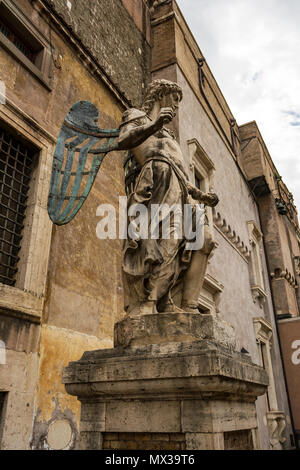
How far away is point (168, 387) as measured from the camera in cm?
268

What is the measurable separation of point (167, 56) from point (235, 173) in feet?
20.3

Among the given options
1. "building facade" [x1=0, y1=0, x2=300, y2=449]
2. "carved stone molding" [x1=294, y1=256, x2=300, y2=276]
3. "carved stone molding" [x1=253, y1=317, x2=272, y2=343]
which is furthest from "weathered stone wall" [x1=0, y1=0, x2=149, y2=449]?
"carved stone molding" [x1=294, y1=256, x2=300, y2=276]

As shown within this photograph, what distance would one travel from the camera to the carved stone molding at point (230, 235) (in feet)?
40.7

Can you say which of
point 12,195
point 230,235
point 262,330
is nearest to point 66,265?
point 12,195

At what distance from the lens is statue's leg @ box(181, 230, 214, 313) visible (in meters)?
3.59

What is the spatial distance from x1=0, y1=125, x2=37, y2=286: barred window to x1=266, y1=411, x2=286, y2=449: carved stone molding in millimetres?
10847

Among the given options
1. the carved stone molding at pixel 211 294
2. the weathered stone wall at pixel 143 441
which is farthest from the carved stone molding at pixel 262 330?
the weathered stone wall at pixel 143 441

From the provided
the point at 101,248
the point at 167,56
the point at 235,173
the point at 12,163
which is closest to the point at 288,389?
the point at 235,173

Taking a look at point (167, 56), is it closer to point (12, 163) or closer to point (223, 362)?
point (12, 163)

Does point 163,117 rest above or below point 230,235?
below

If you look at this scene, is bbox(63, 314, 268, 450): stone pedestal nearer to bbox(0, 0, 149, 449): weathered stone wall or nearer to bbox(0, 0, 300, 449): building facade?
bbox(0, 0, 300, 449): building facade

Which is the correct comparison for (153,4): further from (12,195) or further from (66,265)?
(66,265)

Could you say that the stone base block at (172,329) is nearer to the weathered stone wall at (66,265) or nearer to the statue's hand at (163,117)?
the statue's hand at (163,117)

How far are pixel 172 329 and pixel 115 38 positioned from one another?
352 inches
